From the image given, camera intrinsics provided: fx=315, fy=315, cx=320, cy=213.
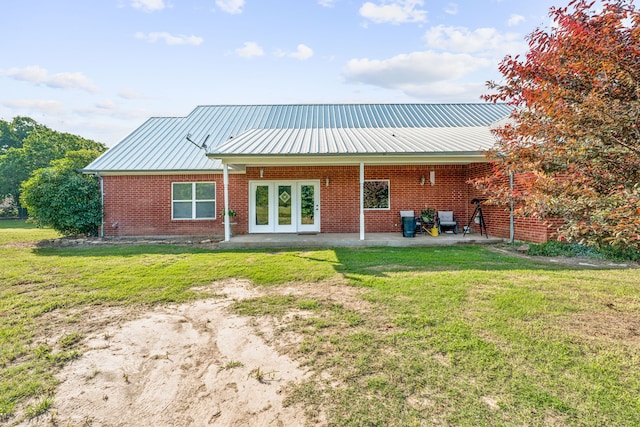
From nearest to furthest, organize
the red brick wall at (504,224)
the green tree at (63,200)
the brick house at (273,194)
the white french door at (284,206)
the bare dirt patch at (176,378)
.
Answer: the bare dirt patch at (176,378)
the red brick wall at (504,224)
the green tree at (63,200)
the brick house at (273,194)
the white french door at (284,206)

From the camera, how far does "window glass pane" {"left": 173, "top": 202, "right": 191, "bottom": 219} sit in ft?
40.3

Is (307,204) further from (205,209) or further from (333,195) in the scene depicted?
(205,209)

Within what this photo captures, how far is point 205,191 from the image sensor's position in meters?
12.3

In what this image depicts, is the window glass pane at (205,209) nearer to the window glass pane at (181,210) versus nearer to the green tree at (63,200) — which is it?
the window glass pane at (181,210)

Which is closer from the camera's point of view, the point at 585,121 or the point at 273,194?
the point at 585,121

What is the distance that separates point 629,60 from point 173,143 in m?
14.5

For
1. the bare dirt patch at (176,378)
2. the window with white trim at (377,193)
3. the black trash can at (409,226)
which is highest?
the window with white trim at (377,193)

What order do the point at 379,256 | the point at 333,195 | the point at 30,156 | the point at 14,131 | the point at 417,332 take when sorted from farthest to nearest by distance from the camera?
the point at 14,131 < the point at 30,156 < the point at 333,195 < the point at 379,256 < the point at 417,332

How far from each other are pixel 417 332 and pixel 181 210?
1102 cm

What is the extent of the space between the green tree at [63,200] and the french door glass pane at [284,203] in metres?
6.88

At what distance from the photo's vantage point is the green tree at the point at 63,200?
11406 millimetres

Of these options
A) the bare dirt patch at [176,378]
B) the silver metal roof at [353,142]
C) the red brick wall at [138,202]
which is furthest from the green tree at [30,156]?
the bare dirt patch at [176,378]

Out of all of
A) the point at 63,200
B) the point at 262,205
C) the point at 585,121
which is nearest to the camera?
the point at 585,121

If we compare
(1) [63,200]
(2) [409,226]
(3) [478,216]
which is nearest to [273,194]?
(2) [409,226]
